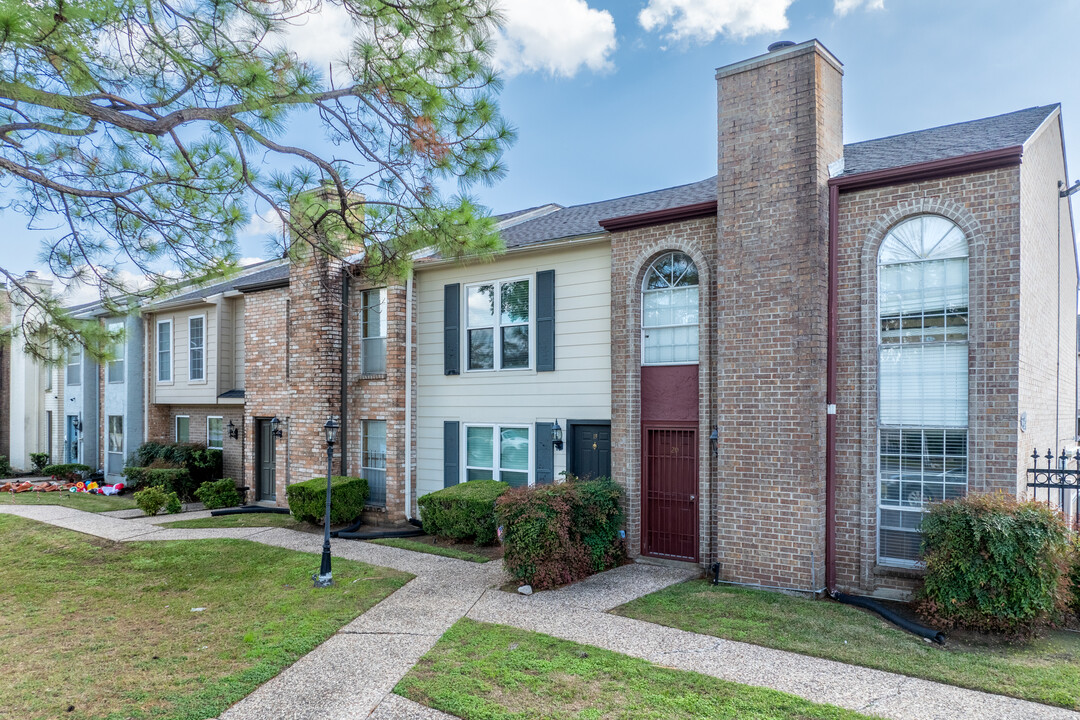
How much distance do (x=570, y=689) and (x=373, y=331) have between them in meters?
9.59

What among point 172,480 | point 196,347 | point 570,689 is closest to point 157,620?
point 570,689

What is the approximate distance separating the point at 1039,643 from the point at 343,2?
9.20 meters

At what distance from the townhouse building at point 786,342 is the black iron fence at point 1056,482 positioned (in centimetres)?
30

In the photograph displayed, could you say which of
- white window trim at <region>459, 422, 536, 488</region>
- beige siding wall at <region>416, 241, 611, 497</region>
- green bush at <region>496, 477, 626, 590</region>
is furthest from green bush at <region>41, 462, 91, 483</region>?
green bush at <region>496, 477, 626, 590</region>

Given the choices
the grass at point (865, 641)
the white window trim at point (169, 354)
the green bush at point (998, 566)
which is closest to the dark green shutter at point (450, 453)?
the grass at point (865, 641)

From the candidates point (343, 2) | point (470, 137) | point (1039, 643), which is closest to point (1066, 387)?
point (1039, 643)

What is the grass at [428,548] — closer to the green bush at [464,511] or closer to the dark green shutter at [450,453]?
the green bush at [464,511]

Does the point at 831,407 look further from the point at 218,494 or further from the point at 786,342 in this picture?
the point at 218,494

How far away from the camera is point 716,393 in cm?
891

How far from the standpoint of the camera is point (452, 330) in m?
12.3

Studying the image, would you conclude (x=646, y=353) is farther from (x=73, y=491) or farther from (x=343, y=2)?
(x=73, y=491)

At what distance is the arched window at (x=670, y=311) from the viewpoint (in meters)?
9.43

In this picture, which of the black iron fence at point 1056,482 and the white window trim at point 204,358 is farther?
the white window trim at point 204,358

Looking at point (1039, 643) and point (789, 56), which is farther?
point (789, 56)
